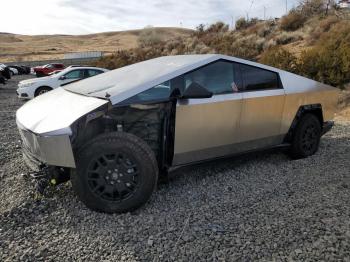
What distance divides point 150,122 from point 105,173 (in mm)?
765

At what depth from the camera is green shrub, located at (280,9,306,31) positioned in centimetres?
2344

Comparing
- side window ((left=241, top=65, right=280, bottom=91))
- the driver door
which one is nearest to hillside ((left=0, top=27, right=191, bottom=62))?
side window ((left=241, top=65, right=280, bottom=91))

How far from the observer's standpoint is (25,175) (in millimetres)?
4543

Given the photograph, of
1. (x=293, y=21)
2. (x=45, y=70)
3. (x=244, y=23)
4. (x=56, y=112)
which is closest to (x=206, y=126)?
(x=56, y=112)

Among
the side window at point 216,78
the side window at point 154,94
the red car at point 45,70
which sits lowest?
the red car at point 45,70

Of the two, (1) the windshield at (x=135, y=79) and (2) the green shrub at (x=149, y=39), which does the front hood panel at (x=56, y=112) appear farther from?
(2) the green shrub at (x=149, y=39)

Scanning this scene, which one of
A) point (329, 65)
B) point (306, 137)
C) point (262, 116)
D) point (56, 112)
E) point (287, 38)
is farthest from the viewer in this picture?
point (287, 38)

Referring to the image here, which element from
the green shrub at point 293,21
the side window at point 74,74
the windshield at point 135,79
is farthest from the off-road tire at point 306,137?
the green shrub at point 293,21

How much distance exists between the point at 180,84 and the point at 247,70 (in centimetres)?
106

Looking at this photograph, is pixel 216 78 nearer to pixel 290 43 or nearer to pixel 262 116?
pixel 262 116

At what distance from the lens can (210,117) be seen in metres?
4.09

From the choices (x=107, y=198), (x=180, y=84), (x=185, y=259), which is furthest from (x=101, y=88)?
(x=185, y=259)

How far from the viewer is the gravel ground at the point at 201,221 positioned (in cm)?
292

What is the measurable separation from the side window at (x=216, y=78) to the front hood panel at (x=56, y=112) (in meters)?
1.10
